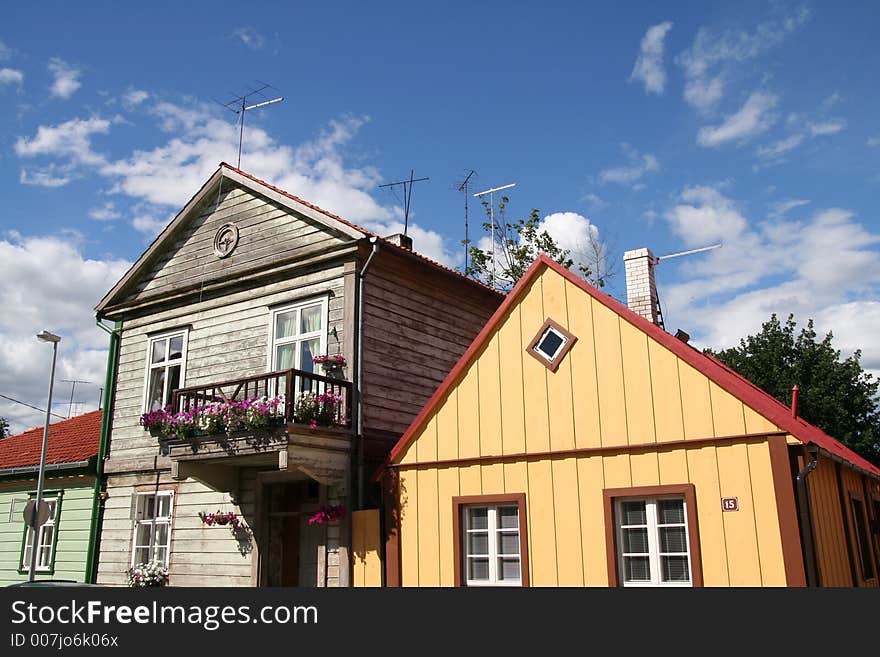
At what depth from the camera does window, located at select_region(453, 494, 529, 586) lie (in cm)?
1048

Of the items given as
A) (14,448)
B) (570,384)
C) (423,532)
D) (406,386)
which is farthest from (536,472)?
(14,448)

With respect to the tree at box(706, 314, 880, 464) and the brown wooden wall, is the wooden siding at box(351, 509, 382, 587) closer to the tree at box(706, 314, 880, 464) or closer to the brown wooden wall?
the brown wooden wall

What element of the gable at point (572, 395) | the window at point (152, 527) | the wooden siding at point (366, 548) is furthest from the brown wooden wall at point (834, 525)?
the window at point (152, 527)

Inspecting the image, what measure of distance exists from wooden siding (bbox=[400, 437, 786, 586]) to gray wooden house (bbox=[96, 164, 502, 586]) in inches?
60.7

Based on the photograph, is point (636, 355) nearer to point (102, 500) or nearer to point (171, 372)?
point (171, 372)

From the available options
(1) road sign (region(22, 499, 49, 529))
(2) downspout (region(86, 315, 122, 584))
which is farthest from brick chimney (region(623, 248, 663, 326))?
(1) road sign (region(22, 499, 49, 529))

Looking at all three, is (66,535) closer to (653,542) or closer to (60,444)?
(60,444)

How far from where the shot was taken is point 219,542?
13672 mm

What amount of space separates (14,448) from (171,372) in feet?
24.8

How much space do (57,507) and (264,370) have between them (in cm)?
667

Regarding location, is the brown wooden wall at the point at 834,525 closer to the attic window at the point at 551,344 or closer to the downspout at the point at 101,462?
the attic window at the point at 551,344

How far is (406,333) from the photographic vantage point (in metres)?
14.2

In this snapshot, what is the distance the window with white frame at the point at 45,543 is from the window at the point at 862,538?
15260mm

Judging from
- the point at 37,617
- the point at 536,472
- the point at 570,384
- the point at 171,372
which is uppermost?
the point at 171,372
